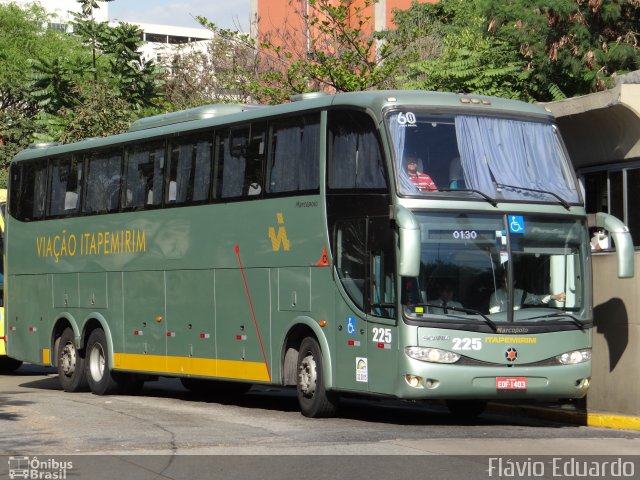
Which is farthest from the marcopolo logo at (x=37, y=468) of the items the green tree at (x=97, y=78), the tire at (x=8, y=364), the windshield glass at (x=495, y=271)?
the green tree at (x=97, y=78)

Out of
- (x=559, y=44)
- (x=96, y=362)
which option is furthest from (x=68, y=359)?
(x=559, y=44)

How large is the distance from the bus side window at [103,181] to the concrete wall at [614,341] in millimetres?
8084

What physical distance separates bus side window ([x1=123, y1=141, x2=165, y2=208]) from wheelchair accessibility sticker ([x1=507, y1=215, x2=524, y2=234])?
6.89m

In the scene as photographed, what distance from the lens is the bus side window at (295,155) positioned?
16.7m

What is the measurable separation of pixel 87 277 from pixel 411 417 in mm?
7517

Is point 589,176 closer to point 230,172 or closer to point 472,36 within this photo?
point 230,172

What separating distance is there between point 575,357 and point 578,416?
172 cm

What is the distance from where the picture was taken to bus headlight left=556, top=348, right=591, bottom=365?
1555 cm

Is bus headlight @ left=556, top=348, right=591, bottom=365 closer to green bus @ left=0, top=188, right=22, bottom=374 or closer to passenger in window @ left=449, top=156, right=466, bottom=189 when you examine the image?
passenger in window @ left=449, top=156, right=466, bottom=189

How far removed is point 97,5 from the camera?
146 feet

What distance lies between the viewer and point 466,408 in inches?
696

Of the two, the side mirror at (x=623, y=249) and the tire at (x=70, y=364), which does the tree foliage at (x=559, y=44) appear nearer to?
the tire at (x=70, y=364)

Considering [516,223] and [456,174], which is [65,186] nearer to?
[456,174]

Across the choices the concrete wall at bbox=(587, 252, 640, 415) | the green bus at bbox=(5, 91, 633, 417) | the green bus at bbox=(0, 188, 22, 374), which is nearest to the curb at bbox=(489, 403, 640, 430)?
the concrete wall at bbox=(587, 252, 640, 415)
